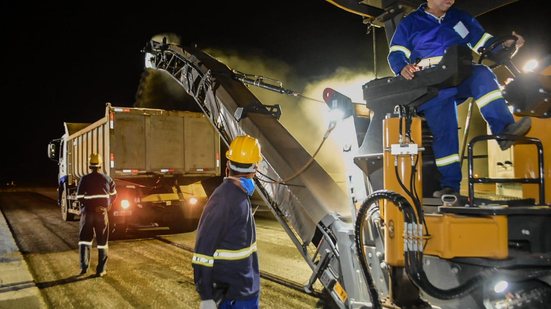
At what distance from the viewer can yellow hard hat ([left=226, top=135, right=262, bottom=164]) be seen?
3166 millimetres

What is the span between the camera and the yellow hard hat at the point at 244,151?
10.4ft

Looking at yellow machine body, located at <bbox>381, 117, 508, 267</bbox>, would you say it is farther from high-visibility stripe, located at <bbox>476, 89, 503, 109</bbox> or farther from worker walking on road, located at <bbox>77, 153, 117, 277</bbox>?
worker walking on road, located at <bbox>77, 153, 117, 277</bbox>

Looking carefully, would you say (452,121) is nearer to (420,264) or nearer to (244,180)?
(420,264)

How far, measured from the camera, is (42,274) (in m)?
7.68

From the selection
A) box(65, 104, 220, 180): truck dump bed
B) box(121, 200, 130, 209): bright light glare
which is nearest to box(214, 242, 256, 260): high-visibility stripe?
box(121, 200, 130, 209): bright light glare

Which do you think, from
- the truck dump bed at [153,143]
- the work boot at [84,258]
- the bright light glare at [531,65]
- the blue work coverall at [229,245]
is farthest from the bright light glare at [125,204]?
the bright light glare at [531,65]

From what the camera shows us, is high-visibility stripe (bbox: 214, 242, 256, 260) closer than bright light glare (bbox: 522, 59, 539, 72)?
Yes

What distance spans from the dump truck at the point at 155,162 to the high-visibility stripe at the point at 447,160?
9475 millimetres

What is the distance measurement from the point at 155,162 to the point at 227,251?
9783mm

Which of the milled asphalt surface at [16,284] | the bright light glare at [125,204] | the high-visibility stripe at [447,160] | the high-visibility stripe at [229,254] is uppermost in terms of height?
the high-visibility stripe at [447,160]

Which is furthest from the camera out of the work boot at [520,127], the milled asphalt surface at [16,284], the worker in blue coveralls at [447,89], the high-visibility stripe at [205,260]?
the milled asphalt surface at [16,284]

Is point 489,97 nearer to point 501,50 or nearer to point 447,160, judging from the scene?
point 501,50

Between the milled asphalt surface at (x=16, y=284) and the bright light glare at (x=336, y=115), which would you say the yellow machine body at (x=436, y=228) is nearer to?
the bright light glare at (x=336, y=115)

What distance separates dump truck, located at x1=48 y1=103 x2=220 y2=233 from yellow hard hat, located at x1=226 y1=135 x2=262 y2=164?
29.1ft
